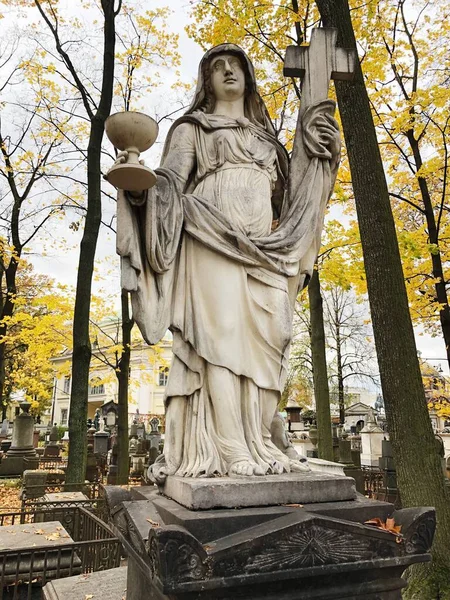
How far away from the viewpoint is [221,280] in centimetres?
318

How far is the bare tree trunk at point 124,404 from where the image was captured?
13.4m

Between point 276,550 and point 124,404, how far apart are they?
41.2 ft

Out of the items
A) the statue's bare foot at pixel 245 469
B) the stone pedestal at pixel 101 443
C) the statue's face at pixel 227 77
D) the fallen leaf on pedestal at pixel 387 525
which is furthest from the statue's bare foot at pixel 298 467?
the stone pedestal at pixel 101 443

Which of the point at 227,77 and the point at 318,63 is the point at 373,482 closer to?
the point at 318,63

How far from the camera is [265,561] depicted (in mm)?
2166

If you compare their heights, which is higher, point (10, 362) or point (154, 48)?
point (154, 48)

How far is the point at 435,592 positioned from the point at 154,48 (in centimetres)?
1491

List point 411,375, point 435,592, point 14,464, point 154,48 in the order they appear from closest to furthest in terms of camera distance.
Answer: point 435,592, point 411,375, point 154,48, point 14,464

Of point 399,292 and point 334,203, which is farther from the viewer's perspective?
point 334,203

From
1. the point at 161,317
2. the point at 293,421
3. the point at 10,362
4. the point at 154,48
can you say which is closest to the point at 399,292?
the point at 161,317

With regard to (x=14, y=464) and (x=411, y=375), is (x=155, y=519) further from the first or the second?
(x=14, y=464)

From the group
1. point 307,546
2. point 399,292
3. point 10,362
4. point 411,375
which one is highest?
point 10,362

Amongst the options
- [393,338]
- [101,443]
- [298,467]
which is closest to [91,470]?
[101,443]

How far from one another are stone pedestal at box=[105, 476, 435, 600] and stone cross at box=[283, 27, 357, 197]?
2322 mm
